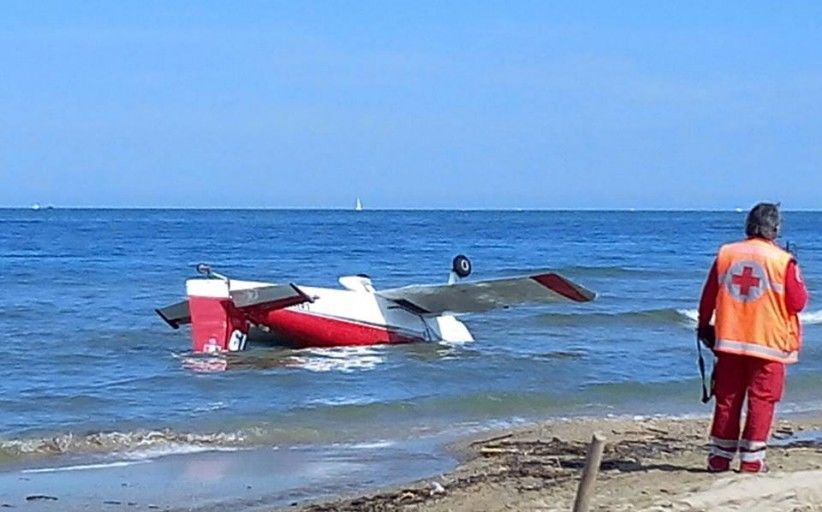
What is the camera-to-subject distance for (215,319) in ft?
60.4

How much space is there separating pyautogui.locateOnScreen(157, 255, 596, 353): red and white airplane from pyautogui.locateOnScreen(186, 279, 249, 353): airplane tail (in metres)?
0.01

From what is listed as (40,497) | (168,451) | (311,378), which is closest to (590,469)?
(40,497)

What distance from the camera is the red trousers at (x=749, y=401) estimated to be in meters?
8.12

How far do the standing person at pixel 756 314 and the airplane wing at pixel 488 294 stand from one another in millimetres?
9762

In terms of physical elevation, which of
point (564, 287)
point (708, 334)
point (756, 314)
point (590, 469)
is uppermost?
point (756, 314)

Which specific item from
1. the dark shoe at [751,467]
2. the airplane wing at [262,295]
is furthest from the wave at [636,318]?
the dark shoe at [751,467]

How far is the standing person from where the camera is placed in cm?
799

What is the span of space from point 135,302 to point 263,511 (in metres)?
20.1

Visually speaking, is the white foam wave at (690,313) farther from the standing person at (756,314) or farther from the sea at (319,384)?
the standing person at (756,314)

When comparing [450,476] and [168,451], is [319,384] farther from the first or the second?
[450,476]

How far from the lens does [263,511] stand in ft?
29.6

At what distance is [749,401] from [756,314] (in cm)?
54

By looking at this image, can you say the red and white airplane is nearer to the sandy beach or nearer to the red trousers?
the sandy beach

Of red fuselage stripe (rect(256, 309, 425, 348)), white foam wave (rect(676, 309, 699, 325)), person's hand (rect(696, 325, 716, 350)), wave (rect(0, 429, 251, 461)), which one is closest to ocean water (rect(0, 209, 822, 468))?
wave (rect(0, 429, 251, 461))
